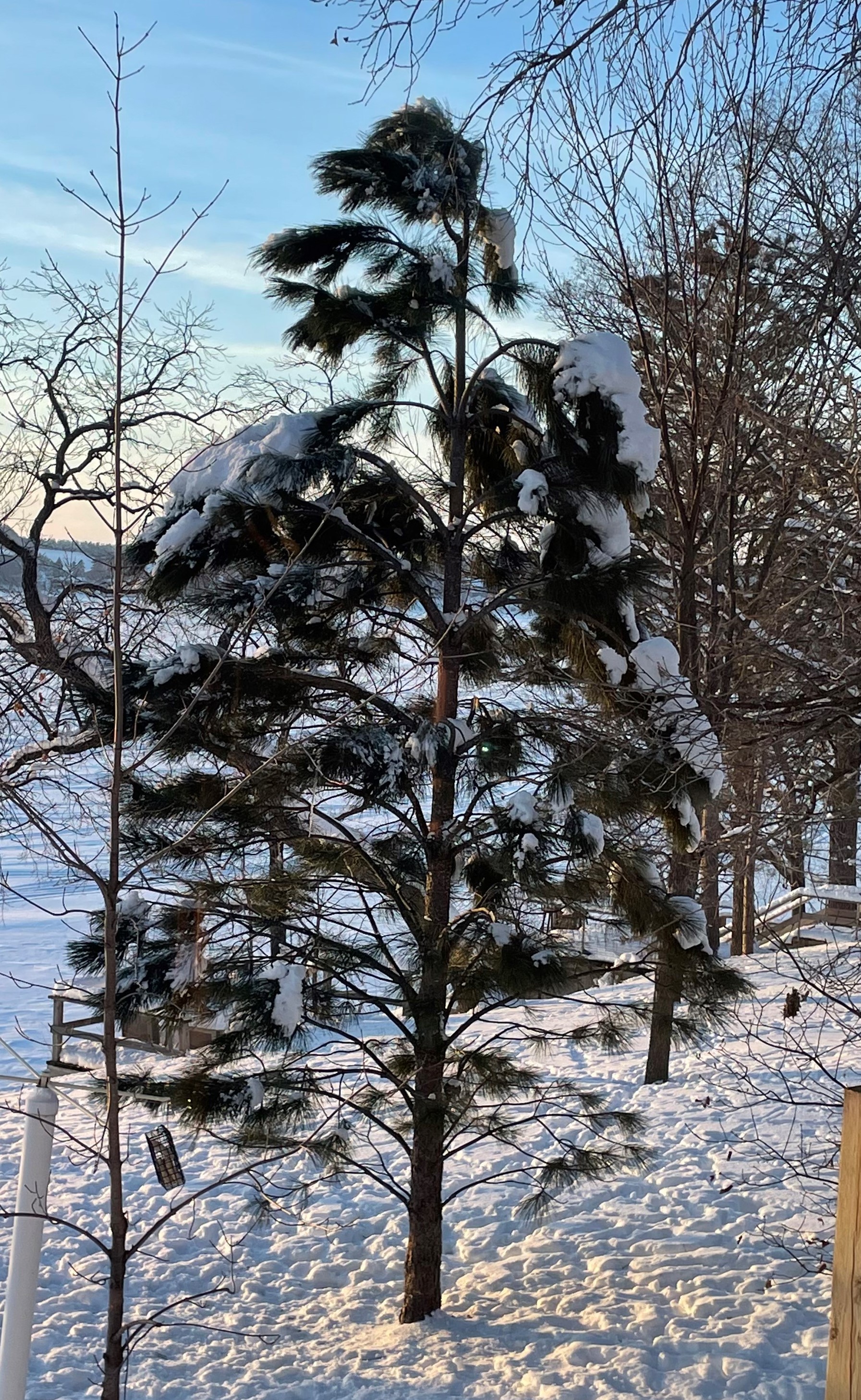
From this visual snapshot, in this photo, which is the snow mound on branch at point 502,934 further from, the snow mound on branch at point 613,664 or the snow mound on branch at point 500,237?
the snow mound on branch at point 500,237

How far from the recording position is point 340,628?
264 inches

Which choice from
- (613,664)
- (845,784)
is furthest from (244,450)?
(845,784)

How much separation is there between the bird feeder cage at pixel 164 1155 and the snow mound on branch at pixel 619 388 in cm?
396

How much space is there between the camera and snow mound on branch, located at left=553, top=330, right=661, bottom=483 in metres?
5.80

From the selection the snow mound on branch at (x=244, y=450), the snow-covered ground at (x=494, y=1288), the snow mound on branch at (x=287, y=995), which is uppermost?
the snow mound on branch at (x=244, y=450)

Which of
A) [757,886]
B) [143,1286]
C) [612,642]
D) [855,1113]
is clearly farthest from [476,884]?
[757,886]

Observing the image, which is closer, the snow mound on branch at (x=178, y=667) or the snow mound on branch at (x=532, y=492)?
the snow mound on branch at (x=178, y=667)

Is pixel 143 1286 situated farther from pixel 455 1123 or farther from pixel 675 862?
pixel 675 862

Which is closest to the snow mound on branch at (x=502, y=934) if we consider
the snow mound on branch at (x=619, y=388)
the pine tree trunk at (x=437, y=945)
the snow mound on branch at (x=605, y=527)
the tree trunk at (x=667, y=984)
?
the pine tree trunk at (x=437, y=945)

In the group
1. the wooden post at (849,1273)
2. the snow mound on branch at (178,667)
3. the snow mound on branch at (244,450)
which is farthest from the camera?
the snow mound on branch at (244,450)

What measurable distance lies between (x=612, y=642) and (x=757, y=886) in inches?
881

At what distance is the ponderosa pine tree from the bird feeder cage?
4.45 feet

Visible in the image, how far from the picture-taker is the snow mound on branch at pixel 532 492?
5730mm

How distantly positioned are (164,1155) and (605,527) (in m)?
3.84
